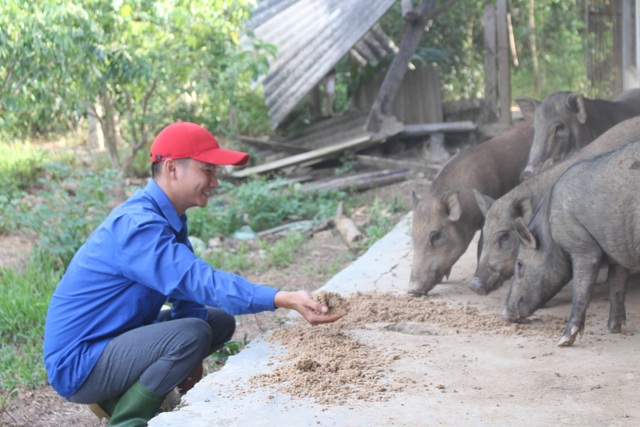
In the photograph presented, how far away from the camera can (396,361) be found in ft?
14.2

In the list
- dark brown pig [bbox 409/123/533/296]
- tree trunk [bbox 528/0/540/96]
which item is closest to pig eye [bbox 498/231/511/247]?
dark brown pig [bbox 409/123/533/296]

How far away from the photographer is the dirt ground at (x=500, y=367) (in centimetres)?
364

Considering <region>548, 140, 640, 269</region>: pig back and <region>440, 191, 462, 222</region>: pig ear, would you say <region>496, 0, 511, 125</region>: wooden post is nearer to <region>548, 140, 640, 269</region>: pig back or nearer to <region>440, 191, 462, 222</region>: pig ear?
<region>440, 191, 462, 222</region>: pig ear

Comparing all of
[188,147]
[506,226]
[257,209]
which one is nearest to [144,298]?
[188,147]

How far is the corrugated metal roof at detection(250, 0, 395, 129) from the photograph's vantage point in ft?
36.6

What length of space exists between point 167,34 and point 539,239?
587cm

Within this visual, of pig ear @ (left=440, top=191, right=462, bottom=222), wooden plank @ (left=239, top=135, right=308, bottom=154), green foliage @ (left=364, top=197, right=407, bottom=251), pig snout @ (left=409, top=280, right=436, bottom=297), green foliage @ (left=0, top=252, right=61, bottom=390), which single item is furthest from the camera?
wooden plank @ (left=239, top=135, right=308, bottom=154)

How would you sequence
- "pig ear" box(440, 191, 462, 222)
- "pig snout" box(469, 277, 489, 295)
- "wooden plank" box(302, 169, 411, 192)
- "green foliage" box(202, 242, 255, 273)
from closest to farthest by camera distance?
"pig snout" box(469, 277, 489, 295), "pig ear" box(440, 191, 462, 222), "green foliage" box(202, 242, 255, 273), "wooden plank" box(302, 169, 411, 192)

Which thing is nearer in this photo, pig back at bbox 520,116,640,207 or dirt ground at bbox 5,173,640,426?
dirt ground at bbox 5,173,640,426

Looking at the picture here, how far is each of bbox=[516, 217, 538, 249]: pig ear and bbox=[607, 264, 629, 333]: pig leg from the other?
0.48 m

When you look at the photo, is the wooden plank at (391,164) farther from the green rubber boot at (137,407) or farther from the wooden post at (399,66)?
the green rubber boot at (137,407)

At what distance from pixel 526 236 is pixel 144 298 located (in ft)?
7.68

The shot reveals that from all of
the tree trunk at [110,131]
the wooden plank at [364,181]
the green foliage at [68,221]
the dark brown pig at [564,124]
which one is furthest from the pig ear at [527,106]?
the tree trunk at [110,131]

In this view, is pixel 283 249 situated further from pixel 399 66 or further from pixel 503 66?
pixel 503 66
